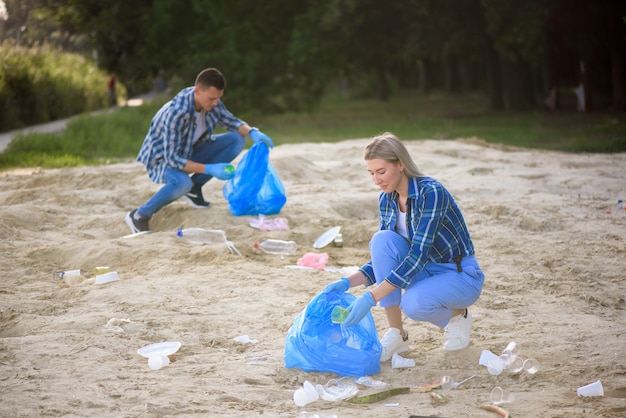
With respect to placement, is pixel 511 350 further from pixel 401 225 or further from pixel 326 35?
pixel 326 35

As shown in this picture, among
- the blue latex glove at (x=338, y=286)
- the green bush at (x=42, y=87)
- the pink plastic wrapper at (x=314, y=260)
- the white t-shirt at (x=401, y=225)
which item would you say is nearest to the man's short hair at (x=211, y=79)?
the pink plastic wrapper at (x=314, y=260)

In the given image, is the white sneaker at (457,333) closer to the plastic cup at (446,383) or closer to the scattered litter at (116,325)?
the plastic cup at (446,383)

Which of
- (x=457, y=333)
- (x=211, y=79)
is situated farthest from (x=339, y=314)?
(x=211, y=79)

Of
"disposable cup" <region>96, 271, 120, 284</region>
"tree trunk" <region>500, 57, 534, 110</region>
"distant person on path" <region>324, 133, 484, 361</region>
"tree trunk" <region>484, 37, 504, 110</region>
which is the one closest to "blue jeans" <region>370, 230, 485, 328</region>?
"distant person on path" <region>324, 133, 484, 361</region>

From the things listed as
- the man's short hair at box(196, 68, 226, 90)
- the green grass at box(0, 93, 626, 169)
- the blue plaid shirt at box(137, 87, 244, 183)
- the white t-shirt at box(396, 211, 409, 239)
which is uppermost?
the man's short hair at box(196, 68, 226, 90)

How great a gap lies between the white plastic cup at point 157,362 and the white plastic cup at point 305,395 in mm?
721

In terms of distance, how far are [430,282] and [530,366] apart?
0.59 m

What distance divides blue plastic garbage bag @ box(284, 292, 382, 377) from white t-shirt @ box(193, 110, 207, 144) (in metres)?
3.41

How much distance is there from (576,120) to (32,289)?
13080mm

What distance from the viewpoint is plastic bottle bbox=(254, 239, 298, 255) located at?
20.4ft

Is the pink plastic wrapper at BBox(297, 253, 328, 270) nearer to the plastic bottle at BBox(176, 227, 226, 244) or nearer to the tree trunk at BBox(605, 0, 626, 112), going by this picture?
the plastic bottle at BBox(176, 227, 226, 244)

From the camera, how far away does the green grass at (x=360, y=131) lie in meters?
11.7

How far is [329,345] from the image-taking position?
3678mm

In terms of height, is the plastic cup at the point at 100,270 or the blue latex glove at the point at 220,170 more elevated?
the blue latex glove at the point at 220,170
